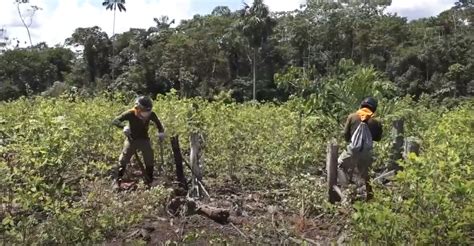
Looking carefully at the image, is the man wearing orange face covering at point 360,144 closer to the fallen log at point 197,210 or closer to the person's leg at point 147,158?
the fallen log at point 197,210

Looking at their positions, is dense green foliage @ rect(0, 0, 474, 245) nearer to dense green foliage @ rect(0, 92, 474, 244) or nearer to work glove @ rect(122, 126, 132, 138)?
dense green foliage @ rect(0, 92, 474, 244)

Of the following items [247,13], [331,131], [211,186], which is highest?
[247,13]

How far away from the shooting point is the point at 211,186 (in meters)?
9.59

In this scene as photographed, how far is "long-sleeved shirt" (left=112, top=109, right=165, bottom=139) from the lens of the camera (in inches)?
344

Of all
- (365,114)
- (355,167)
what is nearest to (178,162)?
(355,167)

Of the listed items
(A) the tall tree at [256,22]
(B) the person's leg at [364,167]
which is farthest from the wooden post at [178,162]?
(A) the tall tree at [256,22]

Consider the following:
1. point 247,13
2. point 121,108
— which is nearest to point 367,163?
point 121,108

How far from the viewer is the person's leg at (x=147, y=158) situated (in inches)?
353

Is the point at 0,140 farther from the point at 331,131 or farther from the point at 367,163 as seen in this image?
the point at 331,131

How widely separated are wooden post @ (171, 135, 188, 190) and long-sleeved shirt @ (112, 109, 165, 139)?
0.82 feet

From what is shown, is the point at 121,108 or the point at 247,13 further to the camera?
the point at 247,13

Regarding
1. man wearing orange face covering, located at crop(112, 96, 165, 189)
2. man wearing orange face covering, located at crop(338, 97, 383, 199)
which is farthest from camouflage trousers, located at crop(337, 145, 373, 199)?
man wearing orange face covering, located at crop(112, 96, 165, 189)

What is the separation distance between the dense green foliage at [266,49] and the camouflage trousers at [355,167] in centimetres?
3295

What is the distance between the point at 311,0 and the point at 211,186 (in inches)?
1679
